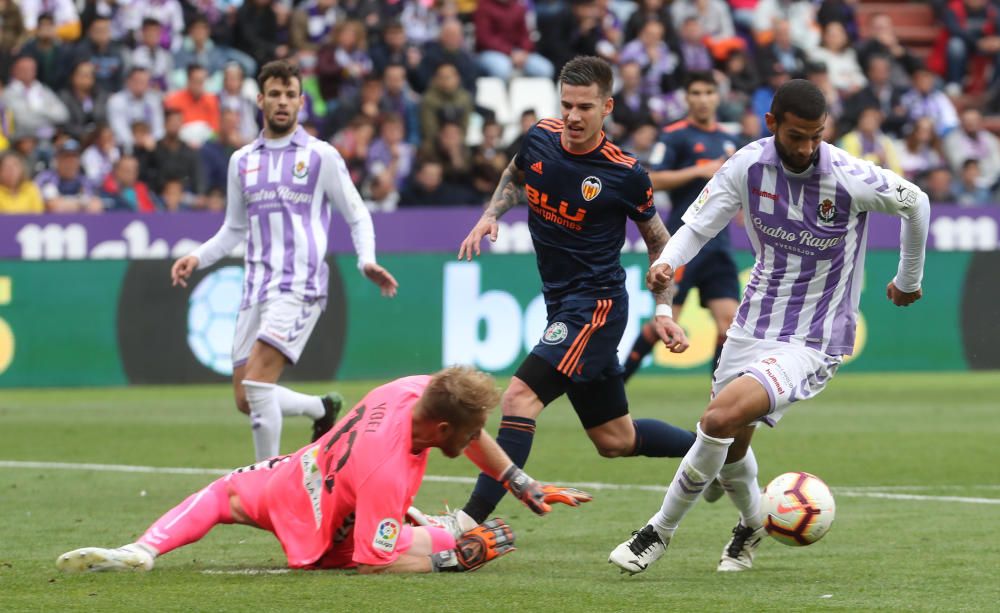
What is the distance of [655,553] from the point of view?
6.93m

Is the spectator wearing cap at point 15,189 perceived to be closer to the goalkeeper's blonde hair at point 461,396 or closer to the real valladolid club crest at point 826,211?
the goalkeeper's blonde hair at point 461,396

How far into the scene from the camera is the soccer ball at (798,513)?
716 cm

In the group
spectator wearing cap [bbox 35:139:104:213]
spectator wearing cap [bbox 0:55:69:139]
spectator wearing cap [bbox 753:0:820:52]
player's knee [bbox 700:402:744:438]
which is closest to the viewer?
player's knee [bbox 700:402:744:438]

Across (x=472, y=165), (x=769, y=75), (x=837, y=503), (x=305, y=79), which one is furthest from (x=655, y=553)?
(x=769, y=75)

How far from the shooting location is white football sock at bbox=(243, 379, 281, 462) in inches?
373

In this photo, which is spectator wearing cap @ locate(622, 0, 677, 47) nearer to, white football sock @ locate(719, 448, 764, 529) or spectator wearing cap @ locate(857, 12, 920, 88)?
spectator wearing cap @ locate(857, 12, 920, 88)

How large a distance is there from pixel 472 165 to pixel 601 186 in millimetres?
12558

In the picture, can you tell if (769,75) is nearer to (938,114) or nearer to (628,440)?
(938,114)

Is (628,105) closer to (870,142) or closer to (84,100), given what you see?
(870,142)

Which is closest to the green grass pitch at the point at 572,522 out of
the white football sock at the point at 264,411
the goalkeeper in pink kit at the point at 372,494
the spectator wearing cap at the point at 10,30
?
the goalkeeper in pink kit at the point at 372,494

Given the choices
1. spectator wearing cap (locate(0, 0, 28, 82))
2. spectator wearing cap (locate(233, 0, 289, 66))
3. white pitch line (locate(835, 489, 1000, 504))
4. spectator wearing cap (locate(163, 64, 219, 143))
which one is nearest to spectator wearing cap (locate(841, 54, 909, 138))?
spectator wearing cap (locate(233, 0, 289, 66))

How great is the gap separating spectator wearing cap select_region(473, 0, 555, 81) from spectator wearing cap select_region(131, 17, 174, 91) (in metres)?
4.29

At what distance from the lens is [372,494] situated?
6.39 m

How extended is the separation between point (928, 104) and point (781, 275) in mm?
17961
